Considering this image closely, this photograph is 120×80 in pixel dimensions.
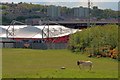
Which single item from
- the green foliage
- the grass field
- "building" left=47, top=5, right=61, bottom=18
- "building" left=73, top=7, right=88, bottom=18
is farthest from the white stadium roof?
"building" left=47, top=5, right=61, bottom=18

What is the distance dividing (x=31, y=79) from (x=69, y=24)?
→ 12344 centimetres

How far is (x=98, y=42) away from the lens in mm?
46125

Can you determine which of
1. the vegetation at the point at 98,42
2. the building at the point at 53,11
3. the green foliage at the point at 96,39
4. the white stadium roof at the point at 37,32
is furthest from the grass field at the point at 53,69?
the building at the point at 53,11

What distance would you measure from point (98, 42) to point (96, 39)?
0.83 meters

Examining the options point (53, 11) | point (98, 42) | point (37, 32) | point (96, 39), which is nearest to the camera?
point (98, 42)

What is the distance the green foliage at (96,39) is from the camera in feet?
145

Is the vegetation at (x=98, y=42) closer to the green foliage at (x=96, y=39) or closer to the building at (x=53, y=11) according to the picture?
the green foliage at (x=96, y=39)

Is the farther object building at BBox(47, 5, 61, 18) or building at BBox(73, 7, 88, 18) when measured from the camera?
building at BBox(47, 5, 61, 18)

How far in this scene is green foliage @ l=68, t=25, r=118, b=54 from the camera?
44.2 meters

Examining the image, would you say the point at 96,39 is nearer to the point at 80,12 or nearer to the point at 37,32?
the point at 37,32

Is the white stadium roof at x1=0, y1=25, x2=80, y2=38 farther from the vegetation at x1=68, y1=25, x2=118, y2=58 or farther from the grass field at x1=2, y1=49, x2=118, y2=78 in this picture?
the grass field at x1=2, y1=49, x2=118, y2=78

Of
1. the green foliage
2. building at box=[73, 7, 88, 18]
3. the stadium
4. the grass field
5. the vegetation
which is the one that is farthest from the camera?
building at box=[73, 7, 88, 18]

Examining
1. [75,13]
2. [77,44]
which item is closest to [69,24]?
[75,13]

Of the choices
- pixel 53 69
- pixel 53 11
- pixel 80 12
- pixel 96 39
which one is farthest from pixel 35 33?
pixel 53 11
